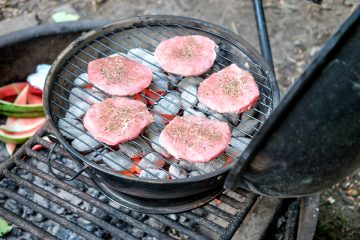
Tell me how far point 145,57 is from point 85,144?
64 centimetres

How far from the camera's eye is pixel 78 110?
2.39 m

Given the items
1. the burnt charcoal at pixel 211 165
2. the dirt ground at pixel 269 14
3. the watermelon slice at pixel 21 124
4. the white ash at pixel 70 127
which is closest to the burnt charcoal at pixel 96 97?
the white ash at pixel 70 127

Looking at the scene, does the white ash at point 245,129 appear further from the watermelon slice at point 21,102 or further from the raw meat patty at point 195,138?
the watermelon slice at point 21,102

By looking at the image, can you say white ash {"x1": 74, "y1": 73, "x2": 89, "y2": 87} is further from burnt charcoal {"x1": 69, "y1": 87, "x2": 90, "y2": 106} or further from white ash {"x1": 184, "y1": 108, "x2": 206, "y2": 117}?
white ash {"x1": 184, "y1": 108, "x2": 206, "y2": 117}

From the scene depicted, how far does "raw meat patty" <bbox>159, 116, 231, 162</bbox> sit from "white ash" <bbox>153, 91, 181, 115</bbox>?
0.12 metres

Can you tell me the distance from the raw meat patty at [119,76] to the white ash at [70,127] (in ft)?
0.69

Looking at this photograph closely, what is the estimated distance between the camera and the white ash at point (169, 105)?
240 centimetres

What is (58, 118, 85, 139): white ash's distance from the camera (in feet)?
7.52

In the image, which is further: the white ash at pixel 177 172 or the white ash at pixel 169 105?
the white ash at pixel 169 105

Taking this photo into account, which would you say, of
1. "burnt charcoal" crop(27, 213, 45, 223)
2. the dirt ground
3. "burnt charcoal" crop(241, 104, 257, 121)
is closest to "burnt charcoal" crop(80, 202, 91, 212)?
"burnt charcoal" crop(27, 213, 45, 223)

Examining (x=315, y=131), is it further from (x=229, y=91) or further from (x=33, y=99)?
(x=33, y=99)

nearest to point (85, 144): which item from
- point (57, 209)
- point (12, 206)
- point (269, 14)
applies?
point (57, 209)

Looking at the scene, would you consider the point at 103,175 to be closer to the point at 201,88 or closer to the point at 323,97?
the point at 201,88

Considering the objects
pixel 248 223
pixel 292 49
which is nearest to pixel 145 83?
pixel 248 223
